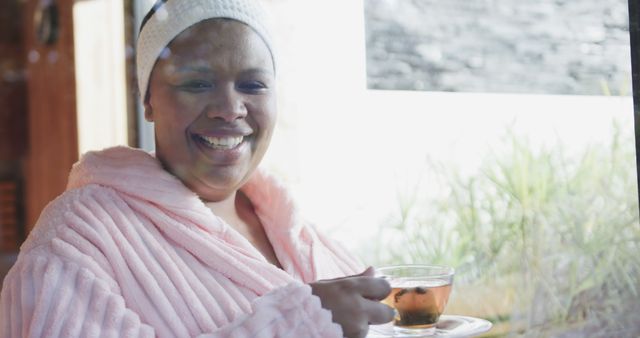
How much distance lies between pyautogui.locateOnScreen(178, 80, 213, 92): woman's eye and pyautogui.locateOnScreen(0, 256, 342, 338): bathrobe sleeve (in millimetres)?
A: 179

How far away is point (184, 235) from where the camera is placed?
722mm

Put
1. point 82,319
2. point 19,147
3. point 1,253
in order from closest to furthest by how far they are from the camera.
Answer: point 82,319, point 1,253, point 19,147

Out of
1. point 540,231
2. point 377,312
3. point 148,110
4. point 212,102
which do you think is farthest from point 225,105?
point 540,231

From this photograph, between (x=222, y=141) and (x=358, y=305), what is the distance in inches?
7.7

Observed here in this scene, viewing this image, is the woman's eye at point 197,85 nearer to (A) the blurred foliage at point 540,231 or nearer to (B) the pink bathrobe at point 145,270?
(B) the pink bathrobe at point 145,270

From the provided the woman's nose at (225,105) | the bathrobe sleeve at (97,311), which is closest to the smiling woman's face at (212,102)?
the woman's nose at (225,105)

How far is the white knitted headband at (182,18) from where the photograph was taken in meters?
0.70

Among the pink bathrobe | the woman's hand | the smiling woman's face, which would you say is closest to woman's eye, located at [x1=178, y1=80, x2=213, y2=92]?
the smiling woman's face

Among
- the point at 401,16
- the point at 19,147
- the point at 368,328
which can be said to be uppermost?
the point at 401,16

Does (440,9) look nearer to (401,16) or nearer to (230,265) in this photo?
(401,16)

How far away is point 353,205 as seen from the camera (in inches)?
33.1

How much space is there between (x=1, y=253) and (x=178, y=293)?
37cm

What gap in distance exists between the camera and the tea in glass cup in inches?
25.4

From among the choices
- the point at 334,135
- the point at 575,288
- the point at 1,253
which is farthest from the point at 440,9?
the point at 1,253
